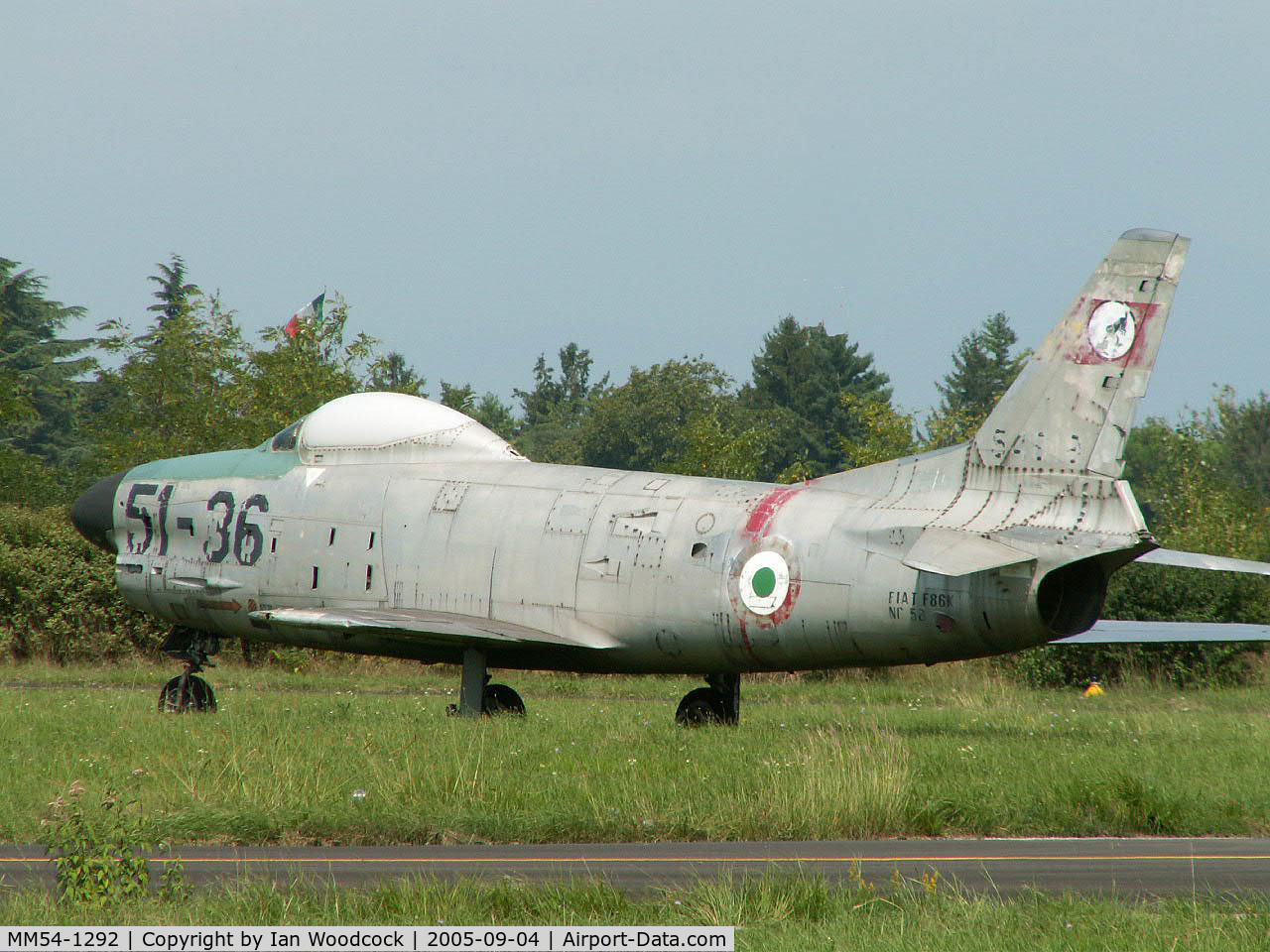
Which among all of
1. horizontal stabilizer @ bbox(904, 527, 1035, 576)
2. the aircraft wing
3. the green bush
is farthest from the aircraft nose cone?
horizontal stabilizer @ bbox(904, 527, 1035, 576)

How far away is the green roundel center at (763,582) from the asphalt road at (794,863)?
5.38 metres

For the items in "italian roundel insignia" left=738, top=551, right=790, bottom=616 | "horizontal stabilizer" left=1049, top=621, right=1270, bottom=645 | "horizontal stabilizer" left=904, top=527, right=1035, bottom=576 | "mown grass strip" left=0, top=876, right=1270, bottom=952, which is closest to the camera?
"mown grass strip" left=0, top=876, right=1270, bottom=952

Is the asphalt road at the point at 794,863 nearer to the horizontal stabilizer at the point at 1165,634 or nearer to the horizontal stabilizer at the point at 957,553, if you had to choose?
the horizontal stabilizer at the point at 957,553

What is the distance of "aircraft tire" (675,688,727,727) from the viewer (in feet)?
64.4

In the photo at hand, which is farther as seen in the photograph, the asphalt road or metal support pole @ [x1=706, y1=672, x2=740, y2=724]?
metal support pole @ [x1=706, y1=672, x2=740, y2=724]

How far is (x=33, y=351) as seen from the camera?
90.3 metres

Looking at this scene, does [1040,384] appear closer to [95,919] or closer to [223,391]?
[95,919]

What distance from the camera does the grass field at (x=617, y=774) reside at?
40.3 feet

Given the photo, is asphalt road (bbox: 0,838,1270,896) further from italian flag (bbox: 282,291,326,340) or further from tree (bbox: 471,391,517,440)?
tree (bbox: 471,391,517,440)

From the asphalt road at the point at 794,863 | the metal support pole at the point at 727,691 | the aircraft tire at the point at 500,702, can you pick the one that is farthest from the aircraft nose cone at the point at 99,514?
the asphalt road at the point at 794,863

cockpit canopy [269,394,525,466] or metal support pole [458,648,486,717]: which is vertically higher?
cockpit canopy [269,394,525,466]

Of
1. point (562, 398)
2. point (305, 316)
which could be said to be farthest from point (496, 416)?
point (305, 316)

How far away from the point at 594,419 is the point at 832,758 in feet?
360

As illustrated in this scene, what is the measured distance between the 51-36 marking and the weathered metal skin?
0.03 meters
